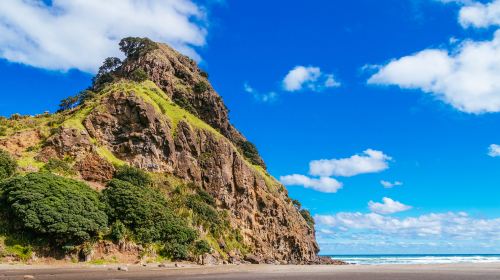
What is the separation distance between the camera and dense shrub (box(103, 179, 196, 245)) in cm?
5091

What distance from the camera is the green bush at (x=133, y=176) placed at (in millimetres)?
58888

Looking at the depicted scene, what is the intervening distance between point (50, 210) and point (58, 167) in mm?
13027

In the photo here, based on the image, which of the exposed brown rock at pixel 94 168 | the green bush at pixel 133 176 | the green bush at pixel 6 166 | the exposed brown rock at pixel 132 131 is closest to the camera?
the green bush at pixel 6 166

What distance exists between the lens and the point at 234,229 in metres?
72.8

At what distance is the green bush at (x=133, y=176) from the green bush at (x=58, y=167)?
626cm

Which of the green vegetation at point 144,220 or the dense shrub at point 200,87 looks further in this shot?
the dense shrub at point 200,87

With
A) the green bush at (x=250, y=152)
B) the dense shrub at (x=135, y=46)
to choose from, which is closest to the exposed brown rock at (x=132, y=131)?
the dense shrub at (x=135, y=46)

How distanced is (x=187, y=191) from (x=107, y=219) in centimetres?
2110

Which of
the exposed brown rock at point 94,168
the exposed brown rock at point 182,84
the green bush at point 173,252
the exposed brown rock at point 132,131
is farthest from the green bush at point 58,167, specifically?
the exposed brown rock at point 182,84

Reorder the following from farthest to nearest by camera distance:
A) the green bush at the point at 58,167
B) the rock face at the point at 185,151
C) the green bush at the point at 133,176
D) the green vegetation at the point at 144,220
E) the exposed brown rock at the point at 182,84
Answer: the exposed brown rock at the point at 182,84 → the rock face at the point at 185,151 → the green bush at the point at 133,176 → the green bush at the point at 58,167 → the green vegetation at the point at 144,220

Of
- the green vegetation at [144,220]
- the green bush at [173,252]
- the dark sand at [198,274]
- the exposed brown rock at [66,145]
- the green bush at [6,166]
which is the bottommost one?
the dark sand at [198,274]

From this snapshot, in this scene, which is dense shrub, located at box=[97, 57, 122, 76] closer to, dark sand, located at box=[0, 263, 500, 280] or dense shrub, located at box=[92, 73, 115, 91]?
dense shrub, located at box=[92, 73, 115, 91]

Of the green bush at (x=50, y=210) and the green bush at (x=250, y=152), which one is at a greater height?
the green bush at (x=250, y=152)

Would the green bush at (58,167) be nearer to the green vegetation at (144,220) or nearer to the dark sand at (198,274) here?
the green vegetation at (144,220)
